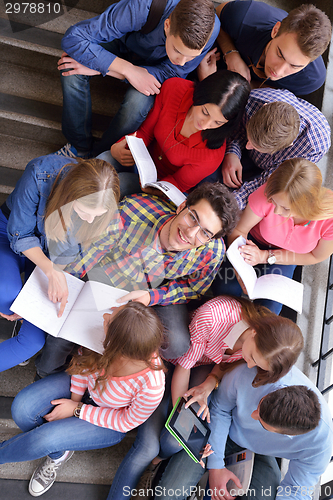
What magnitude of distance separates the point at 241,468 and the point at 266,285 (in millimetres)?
924

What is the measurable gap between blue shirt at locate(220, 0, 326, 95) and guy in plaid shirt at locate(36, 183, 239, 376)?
947 mm

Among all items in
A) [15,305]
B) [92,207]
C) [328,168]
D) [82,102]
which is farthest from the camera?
[328,168]

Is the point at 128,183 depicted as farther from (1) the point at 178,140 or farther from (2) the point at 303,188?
(2) the point at 303,188

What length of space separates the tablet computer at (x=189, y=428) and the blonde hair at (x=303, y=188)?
107 centimetres

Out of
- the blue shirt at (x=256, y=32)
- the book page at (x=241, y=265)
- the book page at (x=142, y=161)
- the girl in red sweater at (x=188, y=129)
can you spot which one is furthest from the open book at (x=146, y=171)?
the blue shirt at (x=256, y=32)

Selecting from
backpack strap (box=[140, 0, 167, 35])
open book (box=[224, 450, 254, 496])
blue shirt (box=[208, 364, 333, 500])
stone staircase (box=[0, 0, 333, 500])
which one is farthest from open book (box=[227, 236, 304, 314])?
backpack strap (box=[140, 0, 167, 35])

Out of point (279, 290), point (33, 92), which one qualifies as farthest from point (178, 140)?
point (33, 92)

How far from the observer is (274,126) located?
1.46 metres

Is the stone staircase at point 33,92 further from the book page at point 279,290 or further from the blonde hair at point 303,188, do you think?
the book page at point 279,290

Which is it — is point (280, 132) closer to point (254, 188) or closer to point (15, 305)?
point (254, 188)

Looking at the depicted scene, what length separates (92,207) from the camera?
1303mm

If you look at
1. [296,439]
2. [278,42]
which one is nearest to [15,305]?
[296,439]

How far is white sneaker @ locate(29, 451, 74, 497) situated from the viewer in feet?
5.84

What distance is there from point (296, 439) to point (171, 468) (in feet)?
2.15
